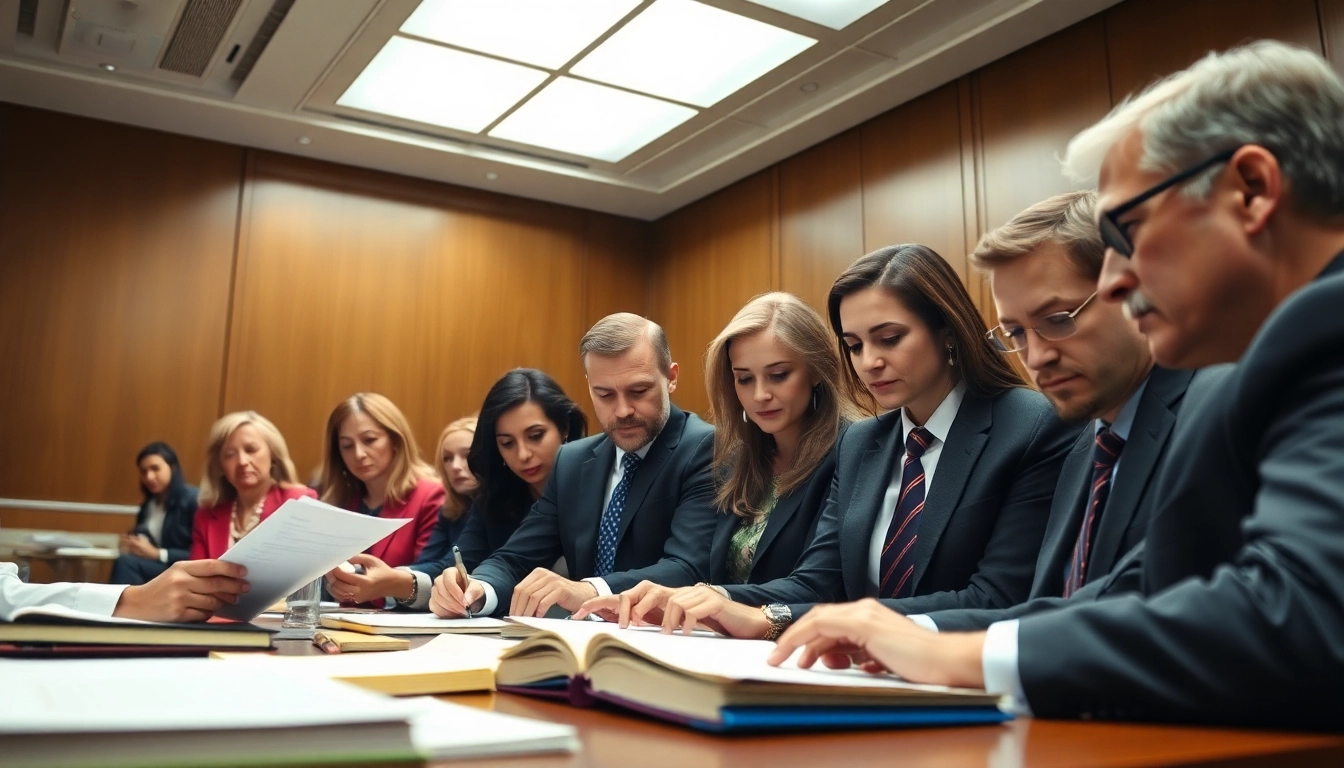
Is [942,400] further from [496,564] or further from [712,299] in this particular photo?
[712,299]

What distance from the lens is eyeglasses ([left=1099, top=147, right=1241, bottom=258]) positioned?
0.93m

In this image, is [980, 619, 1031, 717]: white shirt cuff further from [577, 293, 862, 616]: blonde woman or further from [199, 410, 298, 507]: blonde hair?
[199, 410, 298, 507]: blonde hair

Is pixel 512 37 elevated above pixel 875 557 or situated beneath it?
elevated above

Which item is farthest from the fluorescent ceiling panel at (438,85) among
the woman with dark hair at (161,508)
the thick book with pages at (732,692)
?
the thick book with pages at (732,692)

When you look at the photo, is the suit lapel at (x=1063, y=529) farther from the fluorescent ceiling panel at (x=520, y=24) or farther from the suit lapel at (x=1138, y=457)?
the fluorescent ceiling panel at (x=520, y=24)

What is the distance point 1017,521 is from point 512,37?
13.4 ft

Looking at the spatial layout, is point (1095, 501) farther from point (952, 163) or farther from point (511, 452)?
point (952, 163)

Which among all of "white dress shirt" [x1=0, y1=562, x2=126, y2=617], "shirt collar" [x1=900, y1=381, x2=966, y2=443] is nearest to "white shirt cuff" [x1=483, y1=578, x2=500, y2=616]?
"white dress shirt" [x1=0, y1=562, x2=126, y2=617]

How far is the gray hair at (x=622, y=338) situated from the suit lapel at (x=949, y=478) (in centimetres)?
118

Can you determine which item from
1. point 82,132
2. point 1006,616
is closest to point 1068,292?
point 1006,616

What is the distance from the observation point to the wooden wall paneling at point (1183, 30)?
388cm

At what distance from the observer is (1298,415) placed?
778mm

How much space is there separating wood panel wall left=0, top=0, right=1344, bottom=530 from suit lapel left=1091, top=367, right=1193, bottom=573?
366 cm

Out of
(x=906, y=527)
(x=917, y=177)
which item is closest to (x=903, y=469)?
(x=906, y=527)
